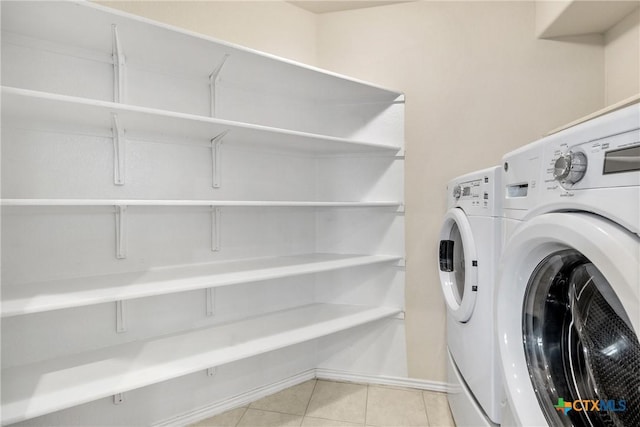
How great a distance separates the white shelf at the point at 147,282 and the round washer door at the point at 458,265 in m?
0.36

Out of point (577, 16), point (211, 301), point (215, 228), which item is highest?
point (577, 16)

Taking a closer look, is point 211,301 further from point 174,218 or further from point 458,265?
point 458,265

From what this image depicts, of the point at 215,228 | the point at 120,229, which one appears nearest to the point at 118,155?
the point at 120,229

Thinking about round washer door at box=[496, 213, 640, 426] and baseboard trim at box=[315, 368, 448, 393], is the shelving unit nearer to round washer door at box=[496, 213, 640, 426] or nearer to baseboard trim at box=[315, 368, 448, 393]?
baseboard trim at box=[315, 368, 448, 393]

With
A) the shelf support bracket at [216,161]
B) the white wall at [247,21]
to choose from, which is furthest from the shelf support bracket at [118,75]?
the shelf support bracket at [216,161]

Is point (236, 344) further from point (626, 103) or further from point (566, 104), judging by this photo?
point (566, 104)

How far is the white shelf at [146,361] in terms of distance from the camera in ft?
3.56

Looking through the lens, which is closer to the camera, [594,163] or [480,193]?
[594,163]

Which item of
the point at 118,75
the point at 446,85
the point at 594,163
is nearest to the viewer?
the point at 594,163

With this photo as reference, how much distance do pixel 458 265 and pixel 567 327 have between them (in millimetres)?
802

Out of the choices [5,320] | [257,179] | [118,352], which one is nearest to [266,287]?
[257,179]

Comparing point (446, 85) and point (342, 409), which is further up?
point (446, 85)

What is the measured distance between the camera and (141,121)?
1.33m

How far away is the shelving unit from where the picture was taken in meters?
1.21
